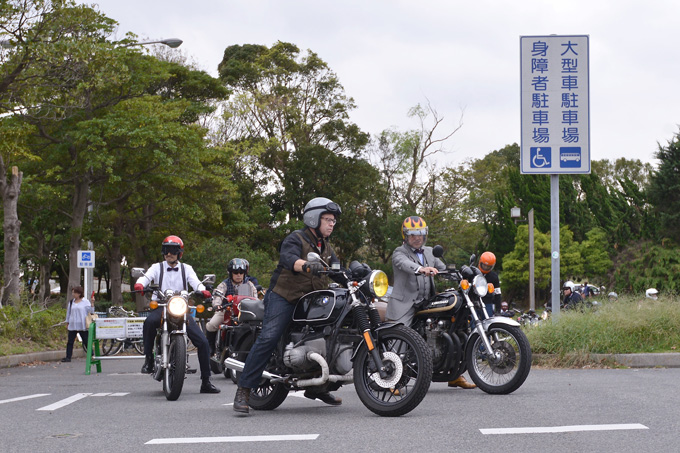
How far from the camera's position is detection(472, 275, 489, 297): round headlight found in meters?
9.04

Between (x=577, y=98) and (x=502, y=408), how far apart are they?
10.6 meters

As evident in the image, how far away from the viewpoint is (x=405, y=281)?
955 cm

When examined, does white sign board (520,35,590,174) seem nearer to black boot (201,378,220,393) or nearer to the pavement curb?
black boot (201,378,220,393)

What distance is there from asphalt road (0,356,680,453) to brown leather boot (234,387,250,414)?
8 centimetres

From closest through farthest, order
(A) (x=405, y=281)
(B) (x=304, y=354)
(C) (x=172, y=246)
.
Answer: (B) (x=304, y=354), (A) (x=405, y=281), (C) (x=172, y=246)

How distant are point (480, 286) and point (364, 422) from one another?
2.61m

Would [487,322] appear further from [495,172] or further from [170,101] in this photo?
[495,172]

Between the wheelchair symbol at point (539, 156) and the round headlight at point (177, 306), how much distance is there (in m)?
9.13

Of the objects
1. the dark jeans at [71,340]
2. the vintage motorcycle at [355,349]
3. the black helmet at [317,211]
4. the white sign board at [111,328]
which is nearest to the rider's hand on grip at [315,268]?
the vintage motorcycle at [355,349]

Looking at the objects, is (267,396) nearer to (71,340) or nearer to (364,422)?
(364,422)

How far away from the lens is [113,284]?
39750mm

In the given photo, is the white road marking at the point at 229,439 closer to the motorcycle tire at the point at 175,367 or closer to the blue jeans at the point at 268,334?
the blue jeans at the point at 268,334

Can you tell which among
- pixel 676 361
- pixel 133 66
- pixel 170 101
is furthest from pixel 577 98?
pixel 170 101

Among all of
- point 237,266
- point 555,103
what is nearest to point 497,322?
point 237,266
